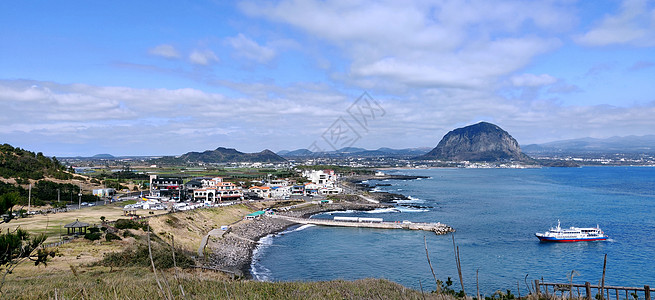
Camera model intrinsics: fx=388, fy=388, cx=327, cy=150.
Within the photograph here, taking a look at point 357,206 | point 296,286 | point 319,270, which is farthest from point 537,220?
point 296,286

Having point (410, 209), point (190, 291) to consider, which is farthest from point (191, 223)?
point (410, 209)

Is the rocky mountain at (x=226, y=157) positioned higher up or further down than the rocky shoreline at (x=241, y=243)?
higher up

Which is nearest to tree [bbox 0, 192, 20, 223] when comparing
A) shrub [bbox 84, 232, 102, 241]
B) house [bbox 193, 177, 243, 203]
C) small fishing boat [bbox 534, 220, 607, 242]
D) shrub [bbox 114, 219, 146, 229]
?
shrub [bbox 84, 232, 102, 241]

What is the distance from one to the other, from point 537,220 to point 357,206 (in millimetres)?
17964

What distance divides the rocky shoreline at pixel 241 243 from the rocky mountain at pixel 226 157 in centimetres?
12260

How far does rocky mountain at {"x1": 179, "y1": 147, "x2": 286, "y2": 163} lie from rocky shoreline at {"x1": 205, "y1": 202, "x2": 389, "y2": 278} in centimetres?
12260

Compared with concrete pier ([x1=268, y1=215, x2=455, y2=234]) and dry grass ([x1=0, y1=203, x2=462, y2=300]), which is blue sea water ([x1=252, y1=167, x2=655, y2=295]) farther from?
dry grass ([x1=0, y1=203, x2=462, y2=300])

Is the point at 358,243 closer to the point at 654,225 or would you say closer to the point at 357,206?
the point at 357,206

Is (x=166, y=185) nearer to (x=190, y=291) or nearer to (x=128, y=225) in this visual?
(x=128, y=225)

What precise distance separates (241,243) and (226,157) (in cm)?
14471

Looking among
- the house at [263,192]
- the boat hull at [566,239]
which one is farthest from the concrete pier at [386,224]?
the house at [263,192]

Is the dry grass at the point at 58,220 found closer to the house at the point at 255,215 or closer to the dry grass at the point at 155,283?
the dry grass at the point at 155,283

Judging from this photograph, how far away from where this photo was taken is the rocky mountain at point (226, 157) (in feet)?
508

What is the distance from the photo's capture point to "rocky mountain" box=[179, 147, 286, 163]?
508ft
